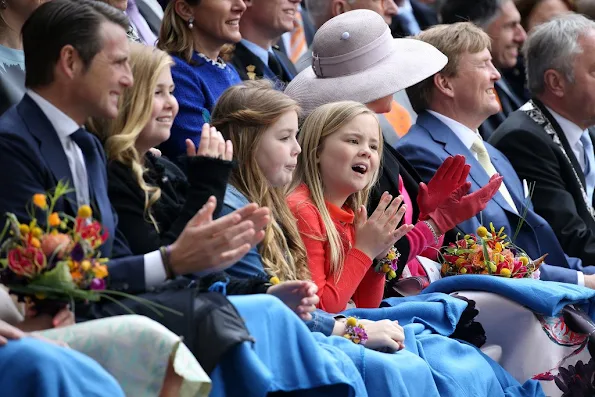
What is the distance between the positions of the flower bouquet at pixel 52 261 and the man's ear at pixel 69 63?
505 mm

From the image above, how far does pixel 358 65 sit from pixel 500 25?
3.00 metres

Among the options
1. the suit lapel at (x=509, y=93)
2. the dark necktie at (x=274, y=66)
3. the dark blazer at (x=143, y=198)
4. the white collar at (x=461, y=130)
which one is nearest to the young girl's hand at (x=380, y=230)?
the dark blazer at (x=143, y=198)

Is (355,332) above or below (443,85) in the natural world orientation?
above

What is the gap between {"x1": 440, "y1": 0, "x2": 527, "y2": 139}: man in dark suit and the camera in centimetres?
912

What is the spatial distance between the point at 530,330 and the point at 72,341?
2523 millimetres

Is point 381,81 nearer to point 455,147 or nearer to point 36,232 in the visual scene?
point 455,147

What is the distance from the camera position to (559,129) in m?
7.72

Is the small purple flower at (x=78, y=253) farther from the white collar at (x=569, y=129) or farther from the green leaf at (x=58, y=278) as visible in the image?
the white collar at (x=569, y=129)

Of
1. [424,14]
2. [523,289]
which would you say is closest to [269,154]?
[523,289]

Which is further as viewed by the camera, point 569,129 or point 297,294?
point 569,129

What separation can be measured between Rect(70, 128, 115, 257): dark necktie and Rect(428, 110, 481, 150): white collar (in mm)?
2958

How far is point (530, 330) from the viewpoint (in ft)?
18.8

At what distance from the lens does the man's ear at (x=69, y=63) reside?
428 cm

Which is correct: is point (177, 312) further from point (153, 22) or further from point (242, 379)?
point (153, 22)
